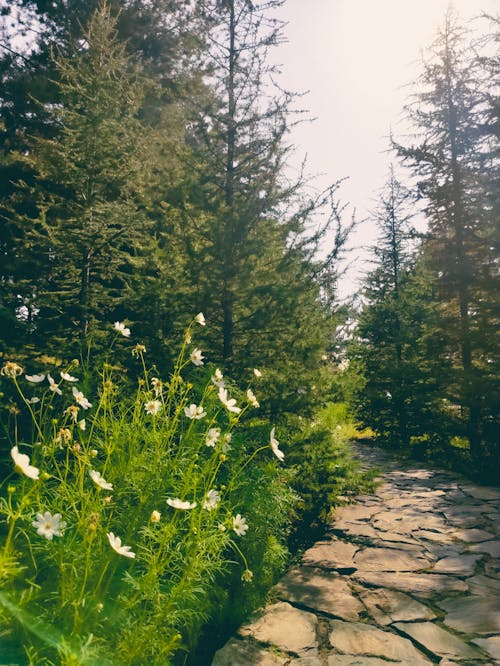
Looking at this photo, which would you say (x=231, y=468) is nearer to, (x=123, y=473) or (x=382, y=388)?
(x=123, y=473)

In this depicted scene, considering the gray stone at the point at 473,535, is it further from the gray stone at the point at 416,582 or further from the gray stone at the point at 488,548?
the gray stone at the point at 416,582

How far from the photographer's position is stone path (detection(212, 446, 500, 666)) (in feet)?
8.61

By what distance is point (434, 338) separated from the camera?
8.08 m

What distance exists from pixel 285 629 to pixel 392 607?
0.83 meters

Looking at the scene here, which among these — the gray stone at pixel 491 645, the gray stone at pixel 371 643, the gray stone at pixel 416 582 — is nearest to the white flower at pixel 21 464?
the gray stone at pixel 371 643

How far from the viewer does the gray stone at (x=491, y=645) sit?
2577 millimetres

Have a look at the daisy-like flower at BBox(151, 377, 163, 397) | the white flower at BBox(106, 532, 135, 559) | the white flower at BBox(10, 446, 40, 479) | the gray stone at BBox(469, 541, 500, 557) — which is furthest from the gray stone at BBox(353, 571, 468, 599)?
the white flower at BBox(10, 446, 40, 479)

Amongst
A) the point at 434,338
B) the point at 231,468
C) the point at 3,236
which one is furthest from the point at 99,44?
the point at 434,338

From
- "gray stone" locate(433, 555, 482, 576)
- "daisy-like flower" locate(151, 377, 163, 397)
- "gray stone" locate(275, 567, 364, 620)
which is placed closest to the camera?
"daisy-like flower" locate(151, 377, 163, 397)

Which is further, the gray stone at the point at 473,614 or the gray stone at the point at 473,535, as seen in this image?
the gray stone at the point at 473,535

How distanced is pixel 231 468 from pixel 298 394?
1.28m

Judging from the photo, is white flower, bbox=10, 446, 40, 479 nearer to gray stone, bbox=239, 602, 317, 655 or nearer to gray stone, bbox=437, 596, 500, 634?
gray stone, bbox=239, 602, 317, 655

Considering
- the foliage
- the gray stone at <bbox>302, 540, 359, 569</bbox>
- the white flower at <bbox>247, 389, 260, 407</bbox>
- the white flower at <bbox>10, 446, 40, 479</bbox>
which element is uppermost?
the white flower at <bbox>247, 389, 260, 407</bbox>

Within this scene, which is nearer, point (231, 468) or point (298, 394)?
point (231, 468)
